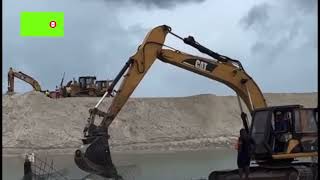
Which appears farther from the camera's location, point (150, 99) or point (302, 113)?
point (150, 99)

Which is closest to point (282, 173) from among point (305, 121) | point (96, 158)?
point (305, 121)

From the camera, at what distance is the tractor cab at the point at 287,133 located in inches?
579

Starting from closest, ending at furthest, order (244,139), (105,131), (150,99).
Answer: (244,139) < (105,131) < (150,99)

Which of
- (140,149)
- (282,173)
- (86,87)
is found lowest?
(140,149)

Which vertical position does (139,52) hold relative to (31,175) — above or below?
above

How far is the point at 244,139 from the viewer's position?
14.5 metres

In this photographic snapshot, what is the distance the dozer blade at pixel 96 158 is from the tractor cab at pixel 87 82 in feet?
132

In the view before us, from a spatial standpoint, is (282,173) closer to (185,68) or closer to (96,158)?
(96,158)

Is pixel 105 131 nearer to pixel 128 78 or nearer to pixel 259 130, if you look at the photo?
pixel 128 78

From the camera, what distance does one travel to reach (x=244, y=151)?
14500 mm

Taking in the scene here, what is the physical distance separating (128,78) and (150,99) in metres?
56.8

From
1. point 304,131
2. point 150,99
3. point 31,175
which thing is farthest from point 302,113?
point 150,99

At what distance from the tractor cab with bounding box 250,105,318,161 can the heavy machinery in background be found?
140 feet

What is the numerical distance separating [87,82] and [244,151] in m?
44.2
